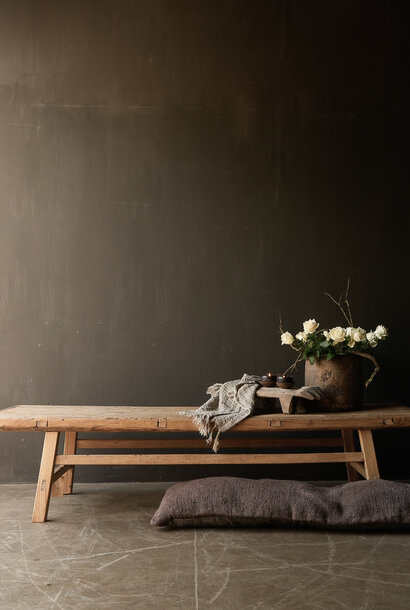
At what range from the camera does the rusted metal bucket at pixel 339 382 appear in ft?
9.43

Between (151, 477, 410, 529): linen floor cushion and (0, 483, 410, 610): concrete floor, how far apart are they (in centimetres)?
6

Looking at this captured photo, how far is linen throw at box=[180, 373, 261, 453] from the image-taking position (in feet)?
8.64

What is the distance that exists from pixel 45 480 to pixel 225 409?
3.03ft

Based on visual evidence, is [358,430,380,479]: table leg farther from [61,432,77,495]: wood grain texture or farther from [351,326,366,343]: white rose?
[61,432,77,495]: wood grain texture

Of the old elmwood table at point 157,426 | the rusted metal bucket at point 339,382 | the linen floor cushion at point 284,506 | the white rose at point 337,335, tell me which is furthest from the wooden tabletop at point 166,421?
the white rose at point 337,335

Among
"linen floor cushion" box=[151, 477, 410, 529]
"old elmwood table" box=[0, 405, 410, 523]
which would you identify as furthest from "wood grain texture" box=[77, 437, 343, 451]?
"linen floor cushion" box=[151, 477, 410, 529]

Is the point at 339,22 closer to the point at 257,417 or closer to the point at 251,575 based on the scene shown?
the point at 257,417

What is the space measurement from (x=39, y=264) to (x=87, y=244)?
1.06 feet

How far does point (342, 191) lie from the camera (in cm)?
360

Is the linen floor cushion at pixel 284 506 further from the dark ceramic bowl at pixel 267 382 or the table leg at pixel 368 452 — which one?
the dark ceramic bowl at pixel 267 382

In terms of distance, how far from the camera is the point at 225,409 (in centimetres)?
276

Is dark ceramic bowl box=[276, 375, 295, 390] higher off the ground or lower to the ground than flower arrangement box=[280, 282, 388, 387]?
lower

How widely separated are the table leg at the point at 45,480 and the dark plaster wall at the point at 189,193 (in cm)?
75

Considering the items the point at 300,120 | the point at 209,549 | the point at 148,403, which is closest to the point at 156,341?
the point at 148,403
